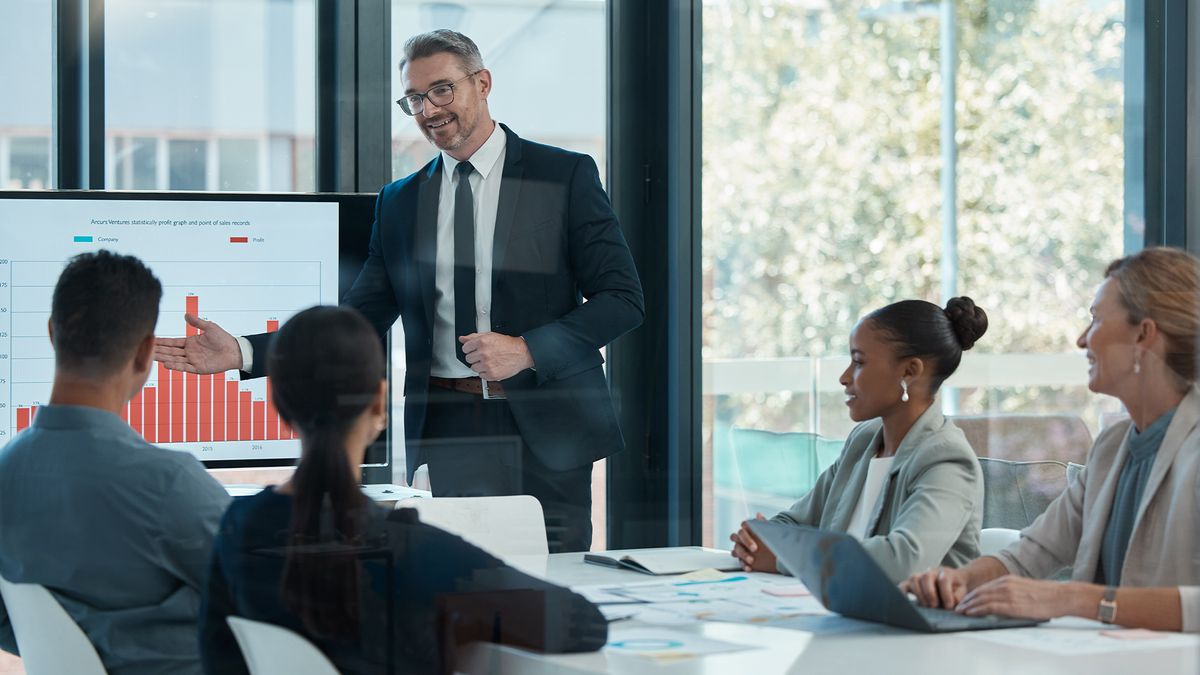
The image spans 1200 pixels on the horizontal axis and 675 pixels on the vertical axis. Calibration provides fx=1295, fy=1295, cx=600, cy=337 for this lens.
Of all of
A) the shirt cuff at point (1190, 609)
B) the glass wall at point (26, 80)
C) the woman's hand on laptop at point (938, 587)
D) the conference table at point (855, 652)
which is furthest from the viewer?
the glass wall at point (26, 80)

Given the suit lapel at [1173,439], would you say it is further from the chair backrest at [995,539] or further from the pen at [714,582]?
the pen at [714,582]

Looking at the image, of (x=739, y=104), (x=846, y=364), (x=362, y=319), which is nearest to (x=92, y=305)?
(x=362, y=319)

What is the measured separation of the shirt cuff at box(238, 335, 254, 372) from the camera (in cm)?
184

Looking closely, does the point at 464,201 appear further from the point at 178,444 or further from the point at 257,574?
the point at 257,574

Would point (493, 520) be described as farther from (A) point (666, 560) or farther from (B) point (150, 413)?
(B) point (150, 413)

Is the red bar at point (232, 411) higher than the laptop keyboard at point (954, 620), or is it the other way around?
the red bar at point (232, 411)

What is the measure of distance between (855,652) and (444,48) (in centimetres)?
154

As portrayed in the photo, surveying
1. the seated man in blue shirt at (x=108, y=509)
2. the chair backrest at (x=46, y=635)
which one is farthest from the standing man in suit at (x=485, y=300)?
the chair backrest at (x=46, y=635)

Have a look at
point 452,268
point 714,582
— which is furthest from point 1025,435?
point 452,268

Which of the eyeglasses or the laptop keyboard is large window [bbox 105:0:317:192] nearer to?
the eyeglasses

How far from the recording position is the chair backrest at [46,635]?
181 centimetres

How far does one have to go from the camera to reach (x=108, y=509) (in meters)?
1.75

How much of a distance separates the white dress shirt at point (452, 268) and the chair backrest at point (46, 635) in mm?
656

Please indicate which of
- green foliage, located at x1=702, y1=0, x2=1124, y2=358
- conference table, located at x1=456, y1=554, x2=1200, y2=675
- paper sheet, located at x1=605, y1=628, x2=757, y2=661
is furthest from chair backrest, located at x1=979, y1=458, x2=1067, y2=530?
paper sheet, located at x1=605, y1=628, x2=757, y2=661
